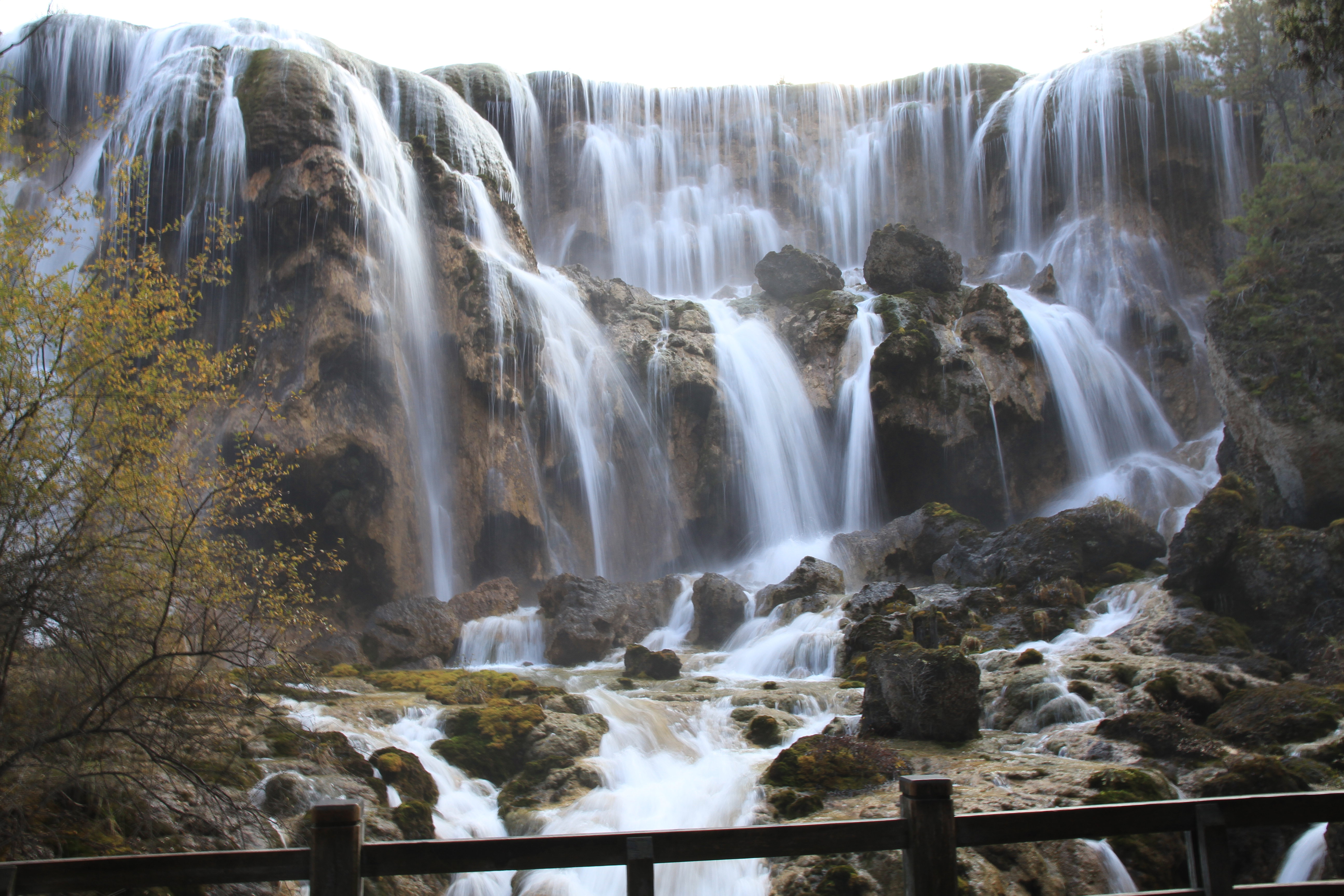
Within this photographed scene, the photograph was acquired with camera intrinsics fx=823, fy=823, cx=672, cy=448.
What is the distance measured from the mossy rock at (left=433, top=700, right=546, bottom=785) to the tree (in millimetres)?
2634

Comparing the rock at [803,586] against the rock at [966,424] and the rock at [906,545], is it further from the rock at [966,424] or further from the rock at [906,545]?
the rock at [966,424]

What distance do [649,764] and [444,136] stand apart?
75.9 ft

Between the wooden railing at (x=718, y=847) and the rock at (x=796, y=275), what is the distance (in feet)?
91.3

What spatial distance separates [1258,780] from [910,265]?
24104 millimetres

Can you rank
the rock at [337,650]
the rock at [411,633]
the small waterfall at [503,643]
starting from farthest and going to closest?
the small waterfall at [503,643] < the rock at [411,633] < the rock at [337,650]

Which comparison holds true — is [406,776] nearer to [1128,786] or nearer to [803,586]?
[1128,786]

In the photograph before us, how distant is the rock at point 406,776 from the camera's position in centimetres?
880

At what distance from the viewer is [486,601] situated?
63.4 feet

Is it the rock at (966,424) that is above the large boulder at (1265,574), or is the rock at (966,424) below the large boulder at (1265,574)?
above

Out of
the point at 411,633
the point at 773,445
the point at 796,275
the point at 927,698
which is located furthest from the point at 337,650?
the point at 796,275

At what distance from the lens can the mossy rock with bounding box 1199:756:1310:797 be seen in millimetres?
7359

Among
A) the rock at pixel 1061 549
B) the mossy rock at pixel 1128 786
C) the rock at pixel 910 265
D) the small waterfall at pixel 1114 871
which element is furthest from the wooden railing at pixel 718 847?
the rock at pixel 910 265

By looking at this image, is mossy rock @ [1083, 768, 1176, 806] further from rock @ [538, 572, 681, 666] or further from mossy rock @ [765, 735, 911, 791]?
rock @ [538, 572, 681, 666]

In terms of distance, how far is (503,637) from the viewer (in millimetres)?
18172
